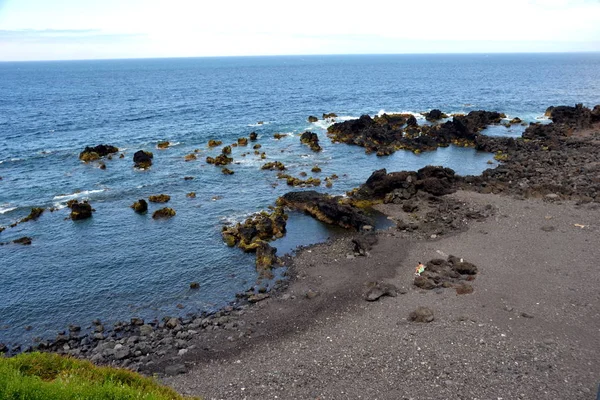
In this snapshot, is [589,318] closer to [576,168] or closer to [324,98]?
[576,168]

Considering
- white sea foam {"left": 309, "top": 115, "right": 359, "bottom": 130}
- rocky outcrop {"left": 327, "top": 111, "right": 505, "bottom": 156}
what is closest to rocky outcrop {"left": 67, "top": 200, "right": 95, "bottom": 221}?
rocky outcrop {"left": 327, "top": 111, "right": 505, "bottom": 156}

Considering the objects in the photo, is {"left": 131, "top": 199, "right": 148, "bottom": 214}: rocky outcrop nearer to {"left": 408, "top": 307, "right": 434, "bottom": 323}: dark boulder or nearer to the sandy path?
the sandy path

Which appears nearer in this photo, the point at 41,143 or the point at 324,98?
the point at 41,143

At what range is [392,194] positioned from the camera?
5097 centimetres

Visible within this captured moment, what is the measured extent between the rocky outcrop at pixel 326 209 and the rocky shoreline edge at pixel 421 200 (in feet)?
0.72

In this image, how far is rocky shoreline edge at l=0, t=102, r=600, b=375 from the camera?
89.1ft

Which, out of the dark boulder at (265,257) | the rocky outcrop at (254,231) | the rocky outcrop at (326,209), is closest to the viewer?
the dark boulder at (265,257)

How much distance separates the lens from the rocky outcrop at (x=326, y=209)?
44281 millimetres

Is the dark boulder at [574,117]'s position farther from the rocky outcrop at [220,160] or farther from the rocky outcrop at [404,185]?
the rocky outcrop at [220,160]

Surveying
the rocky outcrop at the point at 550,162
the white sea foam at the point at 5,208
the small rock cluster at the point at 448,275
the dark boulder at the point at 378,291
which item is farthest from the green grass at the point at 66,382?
the rocky outcrop at the point at 550,162

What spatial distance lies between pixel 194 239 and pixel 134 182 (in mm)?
22572

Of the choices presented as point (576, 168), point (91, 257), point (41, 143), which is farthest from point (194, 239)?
point (41, 143)

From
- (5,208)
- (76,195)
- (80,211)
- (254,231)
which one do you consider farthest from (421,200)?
(5,208)

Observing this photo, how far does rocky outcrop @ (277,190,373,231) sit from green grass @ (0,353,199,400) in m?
28.5
